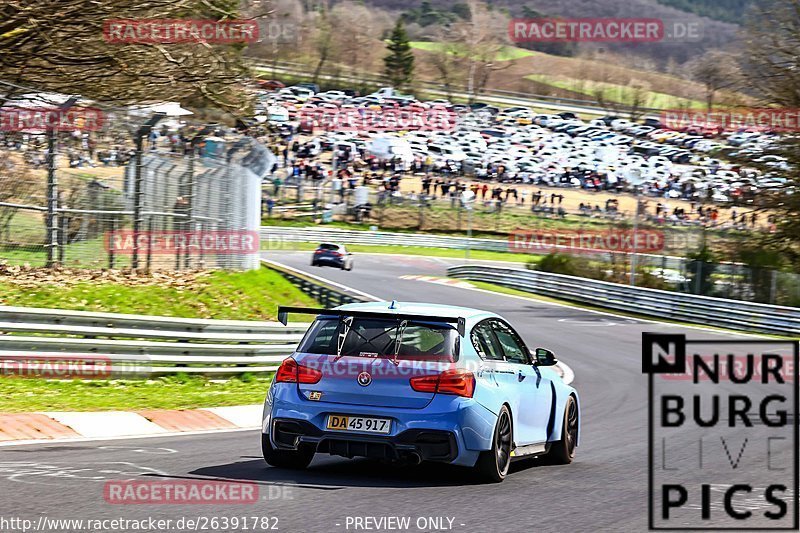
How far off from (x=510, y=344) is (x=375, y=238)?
173 feet

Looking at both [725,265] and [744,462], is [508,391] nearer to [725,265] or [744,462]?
[744,462]

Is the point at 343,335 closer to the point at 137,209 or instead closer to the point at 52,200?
the point at 52,200

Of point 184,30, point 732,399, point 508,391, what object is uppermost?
point 184,30

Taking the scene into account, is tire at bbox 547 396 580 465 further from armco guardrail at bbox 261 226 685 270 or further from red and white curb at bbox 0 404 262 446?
armco guardrail at bbox 261 226 685 270

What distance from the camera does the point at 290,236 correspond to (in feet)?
191

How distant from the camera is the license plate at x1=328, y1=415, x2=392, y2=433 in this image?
8.13m

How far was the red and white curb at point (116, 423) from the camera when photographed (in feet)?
32.9

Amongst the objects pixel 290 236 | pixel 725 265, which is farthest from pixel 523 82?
pixel 725 265

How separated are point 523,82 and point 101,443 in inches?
4927

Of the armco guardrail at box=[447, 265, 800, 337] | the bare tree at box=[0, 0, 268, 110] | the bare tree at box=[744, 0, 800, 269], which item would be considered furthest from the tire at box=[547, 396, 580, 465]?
the bare tree at box=[744, 0, 800, 269]

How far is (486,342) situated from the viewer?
29.3ft

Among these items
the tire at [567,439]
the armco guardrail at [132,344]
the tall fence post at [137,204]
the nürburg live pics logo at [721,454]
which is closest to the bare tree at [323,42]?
the tall fence post at [137,204]

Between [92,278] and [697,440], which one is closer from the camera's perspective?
[697,440]

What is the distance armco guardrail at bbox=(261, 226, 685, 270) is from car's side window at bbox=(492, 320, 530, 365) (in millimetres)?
46663
